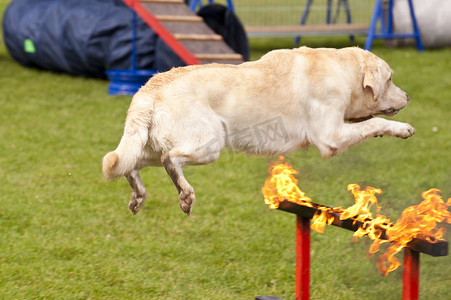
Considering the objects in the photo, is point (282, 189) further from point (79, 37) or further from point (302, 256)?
point (79, 37)

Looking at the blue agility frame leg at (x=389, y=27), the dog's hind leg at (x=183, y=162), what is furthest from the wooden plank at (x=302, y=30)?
the dog's hind leg at (x=183, y=162)

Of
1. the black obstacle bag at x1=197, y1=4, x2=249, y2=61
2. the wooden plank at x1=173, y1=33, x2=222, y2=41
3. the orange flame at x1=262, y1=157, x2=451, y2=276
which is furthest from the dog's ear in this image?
the black obstacle bag at x1=197, y1=4, x2=249, y2=61

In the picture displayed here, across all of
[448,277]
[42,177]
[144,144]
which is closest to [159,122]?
[144,144]

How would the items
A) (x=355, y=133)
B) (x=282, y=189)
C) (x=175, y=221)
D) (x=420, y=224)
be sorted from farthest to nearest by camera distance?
(x=175, y=221)
(x=282, y=189)
(x=420, y=224)
(x=355, y=133)

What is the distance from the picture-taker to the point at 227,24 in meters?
9.94

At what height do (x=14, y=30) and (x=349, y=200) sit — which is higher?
(x=349, y=200)

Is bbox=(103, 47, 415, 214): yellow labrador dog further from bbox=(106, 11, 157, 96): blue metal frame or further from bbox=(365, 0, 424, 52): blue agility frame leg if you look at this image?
bbox=(365, 0, 424, 52): blue agility frame leg

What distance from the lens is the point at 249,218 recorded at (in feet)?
19.2

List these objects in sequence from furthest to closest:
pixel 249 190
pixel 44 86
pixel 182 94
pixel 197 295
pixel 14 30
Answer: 1. pixel 14 30
2. pixel 44 86
3. pixel 249 190
4. pixel 197 295
5. pixel 182 94

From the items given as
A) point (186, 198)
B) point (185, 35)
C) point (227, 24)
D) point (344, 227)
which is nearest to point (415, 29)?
point (227, 24)

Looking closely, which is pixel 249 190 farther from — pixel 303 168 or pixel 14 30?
pixel 14 30

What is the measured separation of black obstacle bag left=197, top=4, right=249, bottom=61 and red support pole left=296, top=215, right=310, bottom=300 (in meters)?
6.12

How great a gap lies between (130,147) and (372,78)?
3.71 feet

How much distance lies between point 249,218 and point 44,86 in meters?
5.82
